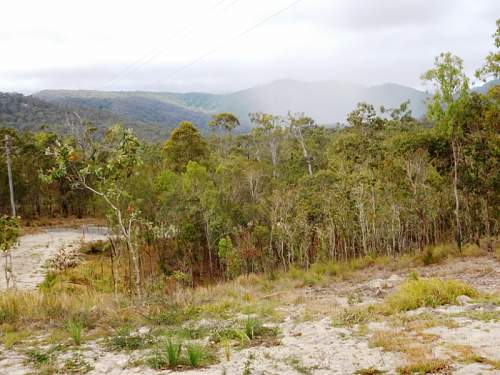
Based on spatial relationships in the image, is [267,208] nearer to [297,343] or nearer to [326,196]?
[326,196]

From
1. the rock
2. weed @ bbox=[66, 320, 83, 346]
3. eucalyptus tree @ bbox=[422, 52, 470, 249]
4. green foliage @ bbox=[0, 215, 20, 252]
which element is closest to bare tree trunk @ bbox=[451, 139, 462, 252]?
eucalyptus tree @ bbox=[422, 52, 470, 249]

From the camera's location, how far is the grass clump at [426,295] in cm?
834

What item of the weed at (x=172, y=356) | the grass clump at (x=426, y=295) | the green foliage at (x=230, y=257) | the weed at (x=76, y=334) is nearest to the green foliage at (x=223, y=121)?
the green foliage at (x=230, y=257)

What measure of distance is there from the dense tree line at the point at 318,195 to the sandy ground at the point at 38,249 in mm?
4067

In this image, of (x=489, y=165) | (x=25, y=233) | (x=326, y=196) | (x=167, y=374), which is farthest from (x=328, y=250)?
(x=25, y=233)

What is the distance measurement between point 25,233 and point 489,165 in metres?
30.2

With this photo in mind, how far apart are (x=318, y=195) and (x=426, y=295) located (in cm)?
1529

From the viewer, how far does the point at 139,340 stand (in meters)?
7.43

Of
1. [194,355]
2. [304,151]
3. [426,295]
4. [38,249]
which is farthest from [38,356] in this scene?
[304,151]

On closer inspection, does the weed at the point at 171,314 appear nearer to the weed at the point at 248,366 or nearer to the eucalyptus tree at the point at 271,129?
the weed at the point at 248,366

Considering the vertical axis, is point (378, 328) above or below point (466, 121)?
below

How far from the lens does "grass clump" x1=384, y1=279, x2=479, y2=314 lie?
834cm

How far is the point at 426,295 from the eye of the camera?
8.47 metres

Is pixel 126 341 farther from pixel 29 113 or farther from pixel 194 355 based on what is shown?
pixel 29 113
